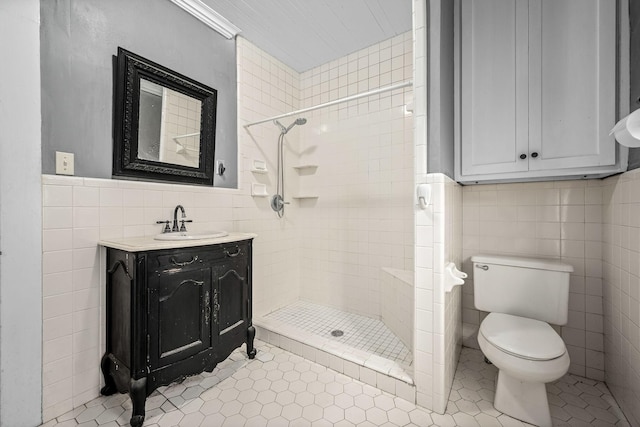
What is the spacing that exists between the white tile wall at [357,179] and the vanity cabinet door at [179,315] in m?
1.44

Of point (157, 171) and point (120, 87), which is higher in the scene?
point (120, 87)

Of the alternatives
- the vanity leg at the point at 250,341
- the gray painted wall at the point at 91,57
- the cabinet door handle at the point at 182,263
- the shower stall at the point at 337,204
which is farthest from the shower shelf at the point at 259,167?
the vanity leg at the point at 250,341

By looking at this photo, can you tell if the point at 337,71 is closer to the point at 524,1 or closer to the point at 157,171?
the point at 524,1

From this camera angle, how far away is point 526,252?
1891mm

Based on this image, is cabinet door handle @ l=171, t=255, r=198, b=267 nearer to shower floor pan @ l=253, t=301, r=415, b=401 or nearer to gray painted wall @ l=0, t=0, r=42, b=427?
gray painted wall @ l=0, t=0, r=42, b=427

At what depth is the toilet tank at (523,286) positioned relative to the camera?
5.42 ft

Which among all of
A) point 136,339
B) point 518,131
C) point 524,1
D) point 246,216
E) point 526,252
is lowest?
point 136,339

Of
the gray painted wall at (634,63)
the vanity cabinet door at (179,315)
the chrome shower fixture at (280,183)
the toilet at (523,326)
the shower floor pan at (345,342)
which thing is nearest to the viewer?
the gray painted wall at (634,63)

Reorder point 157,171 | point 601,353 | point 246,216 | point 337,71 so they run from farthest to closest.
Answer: point 337,71, point 246,216, point 157,171, point 601,353

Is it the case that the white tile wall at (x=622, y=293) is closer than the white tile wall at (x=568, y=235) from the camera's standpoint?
Yes

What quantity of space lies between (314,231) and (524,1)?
7.54 feet

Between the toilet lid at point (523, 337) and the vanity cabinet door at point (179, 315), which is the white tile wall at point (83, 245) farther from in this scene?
the toilet lid at point (523, 337)

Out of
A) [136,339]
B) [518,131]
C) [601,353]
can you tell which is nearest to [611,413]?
[601,353]

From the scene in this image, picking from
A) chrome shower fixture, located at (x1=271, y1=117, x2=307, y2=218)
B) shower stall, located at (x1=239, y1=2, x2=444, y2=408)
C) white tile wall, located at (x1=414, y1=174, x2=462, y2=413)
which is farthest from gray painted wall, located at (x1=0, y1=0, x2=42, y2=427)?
white tile wall, located at (x1=414, y1=174, x2=462, y2=413)
